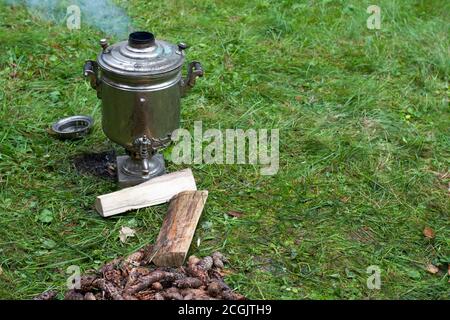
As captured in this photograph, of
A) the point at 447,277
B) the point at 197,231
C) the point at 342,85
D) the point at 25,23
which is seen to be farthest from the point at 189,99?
the point at 447,277

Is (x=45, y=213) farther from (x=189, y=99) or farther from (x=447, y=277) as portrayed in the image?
(x=447, y=277)

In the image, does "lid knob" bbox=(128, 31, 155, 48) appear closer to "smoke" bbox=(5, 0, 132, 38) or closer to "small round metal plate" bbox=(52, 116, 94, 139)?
"small round metal plate" bbox=(52, 116, 94, 139)

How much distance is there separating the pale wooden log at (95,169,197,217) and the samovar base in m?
0.14

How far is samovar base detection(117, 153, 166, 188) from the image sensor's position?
422cm

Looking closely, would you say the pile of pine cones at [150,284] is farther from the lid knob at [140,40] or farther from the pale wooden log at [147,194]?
the lid knob at [140,40]

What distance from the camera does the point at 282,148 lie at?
16.0 feet

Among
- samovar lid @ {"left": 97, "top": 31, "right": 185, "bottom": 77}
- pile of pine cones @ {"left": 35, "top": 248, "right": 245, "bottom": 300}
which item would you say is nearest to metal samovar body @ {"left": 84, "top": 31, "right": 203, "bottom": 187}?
Answer: samovar lid @ {"left": 97, "top": 31, "right": 185, "bottom": 77}

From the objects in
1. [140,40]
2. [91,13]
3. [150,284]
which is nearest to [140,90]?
[140,40]

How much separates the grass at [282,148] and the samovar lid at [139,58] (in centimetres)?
94

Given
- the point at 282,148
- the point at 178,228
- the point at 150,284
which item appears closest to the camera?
the point at 150,284

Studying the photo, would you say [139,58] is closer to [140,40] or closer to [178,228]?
[140,40]

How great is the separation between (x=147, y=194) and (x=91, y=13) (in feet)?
11.5

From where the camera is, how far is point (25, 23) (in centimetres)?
656

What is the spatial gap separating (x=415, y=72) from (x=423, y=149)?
56.3 inches
